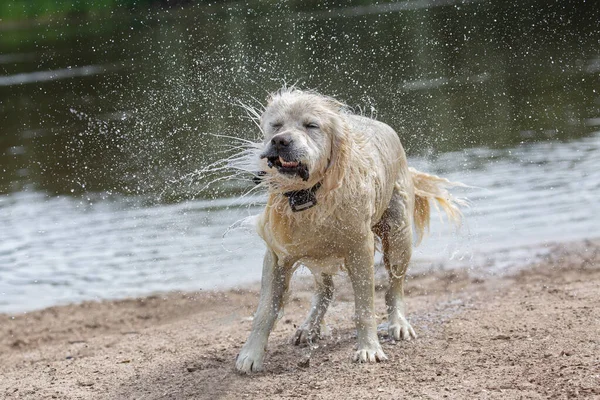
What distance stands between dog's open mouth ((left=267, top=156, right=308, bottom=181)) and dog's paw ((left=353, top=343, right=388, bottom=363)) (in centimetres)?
132

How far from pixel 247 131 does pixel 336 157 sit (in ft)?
24.0

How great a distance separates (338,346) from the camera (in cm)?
674

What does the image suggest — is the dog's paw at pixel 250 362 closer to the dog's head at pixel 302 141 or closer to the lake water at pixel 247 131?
the dog's head at pixel 302 141

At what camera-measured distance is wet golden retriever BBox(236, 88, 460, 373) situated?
229 inches

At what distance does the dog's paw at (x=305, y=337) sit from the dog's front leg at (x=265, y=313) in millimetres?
645

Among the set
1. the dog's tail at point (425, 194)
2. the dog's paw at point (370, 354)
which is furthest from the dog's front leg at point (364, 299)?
the dog's tail at point (425, 194)

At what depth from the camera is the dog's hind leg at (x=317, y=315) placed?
695 cm

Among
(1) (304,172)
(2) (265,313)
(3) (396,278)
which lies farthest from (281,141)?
(3) (396,278)

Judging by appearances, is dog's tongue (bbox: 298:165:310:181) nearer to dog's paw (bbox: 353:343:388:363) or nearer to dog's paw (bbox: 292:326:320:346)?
dog's paw (bbox: 353:343:388:363)

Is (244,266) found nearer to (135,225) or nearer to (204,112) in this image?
(135,225)

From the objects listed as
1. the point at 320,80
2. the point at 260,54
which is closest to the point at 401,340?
the point at 320,80

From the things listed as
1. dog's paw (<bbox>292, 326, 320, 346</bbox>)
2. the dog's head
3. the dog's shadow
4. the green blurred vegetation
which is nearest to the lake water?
the dog's head

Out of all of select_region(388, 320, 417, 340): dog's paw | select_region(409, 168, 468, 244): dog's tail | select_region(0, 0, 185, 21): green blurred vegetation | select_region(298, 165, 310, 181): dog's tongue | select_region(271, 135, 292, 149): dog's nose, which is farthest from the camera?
select_region(0, 0, 185, 21): green blurred vegetation

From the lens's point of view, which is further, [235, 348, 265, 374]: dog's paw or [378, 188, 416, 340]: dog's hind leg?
[378, 188, 416, 340]: dog's hind leg
